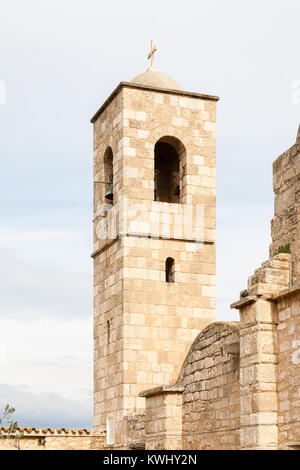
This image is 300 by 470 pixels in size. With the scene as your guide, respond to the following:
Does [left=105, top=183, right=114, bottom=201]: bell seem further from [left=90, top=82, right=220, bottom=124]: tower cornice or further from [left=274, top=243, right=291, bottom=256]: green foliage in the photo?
[left=274, top=243, right=291, bottom=256]: green foliage

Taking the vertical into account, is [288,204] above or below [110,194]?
below

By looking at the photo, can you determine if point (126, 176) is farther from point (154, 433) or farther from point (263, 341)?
point (263, 341)

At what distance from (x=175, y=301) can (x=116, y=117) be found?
4375mm

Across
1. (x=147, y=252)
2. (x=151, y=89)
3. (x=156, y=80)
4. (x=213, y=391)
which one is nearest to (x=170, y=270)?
(x=147, y=252)

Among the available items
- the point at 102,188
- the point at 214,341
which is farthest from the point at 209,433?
the point at 102,188

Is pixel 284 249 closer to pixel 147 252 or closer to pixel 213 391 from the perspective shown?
pixel 213 391

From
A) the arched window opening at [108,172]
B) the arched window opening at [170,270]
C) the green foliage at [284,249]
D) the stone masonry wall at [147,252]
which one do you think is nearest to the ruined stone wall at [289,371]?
the green foliage at [284,249]

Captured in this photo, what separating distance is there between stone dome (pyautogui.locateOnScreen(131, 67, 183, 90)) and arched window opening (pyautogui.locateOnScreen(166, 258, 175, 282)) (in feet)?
13.1

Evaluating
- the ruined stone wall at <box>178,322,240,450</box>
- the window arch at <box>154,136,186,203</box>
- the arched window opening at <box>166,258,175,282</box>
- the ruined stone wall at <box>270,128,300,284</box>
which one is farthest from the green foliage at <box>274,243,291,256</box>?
the window arch at <box>154,136,186,203</box>

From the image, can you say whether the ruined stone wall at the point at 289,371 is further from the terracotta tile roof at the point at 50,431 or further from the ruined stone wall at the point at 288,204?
the terracotta tile roof at the point at 50,431

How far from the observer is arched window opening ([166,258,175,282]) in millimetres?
18705

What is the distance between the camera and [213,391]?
12297mm

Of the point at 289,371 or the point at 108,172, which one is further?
the point at 108,172

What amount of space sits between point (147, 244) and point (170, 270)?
865 millimetres
